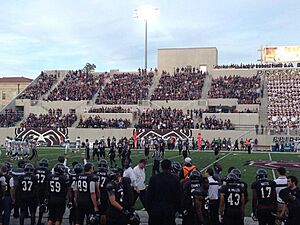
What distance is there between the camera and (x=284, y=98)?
50656 mm

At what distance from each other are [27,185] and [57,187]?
4.11 feet

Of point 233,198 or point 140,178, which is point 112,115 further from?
point 233,198

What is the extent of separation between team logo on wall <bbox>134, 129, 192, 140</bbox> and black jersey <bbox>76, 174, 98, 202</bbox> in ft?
115

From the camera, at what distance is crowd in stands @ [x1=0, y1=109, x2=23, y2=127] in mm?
51175

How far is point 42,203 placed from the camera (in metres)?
11.6

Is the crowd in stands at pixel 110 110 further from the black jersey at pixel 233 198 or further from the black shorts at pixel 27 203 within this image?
the black jersey at pixel 233 198

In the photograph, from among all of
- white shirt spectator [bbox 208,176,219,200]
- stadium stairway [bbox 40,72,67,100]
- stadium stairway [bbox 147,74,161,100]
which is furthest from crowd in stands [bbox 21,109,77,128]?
white shirt spectator [bbox 208,176,219,200]

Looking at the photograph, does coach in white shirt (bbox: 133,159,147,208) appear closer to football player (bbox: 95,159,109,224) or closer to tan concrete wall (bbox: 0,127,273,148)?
football player (bbox: 95,159,109,224)

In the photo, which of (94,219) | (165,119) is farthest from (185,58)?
(94,219)

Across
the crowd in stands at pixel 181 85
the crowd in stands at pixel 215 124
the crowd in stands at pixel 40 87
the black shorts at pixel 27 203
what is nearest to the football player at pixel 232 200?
the black shorts at pixel 27 203

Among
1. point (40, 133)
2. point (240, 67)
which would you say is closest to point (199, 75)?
point (240, 67)

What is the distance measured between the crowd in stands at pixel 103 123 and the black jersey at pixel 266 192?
3796cm

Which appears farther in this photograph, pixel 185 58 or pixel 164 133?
pixel 185 58

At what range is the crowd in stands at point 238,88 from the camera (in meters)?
49.6
